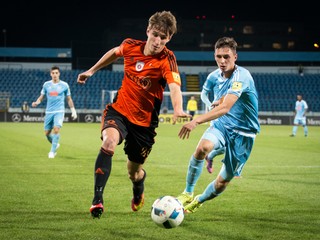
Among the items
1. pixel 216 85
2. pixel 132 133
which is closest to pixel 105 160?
pixel 132 133

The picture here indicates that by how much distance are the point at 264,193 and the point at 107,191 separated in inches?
101

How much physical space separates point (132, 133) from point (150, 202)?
5.92ft

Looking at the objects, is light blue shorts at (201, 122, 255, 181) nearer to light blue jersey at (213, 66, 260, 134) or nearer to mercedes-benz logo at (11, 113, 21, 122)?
light blue jersey at (213, 66, 260, 134)

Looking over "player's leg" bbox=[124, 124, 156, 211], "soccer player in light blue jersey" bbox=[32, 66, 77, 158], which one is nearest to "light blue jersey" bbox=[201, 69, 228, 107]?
"player's leg" bbox=[124, 124, 156, 211]

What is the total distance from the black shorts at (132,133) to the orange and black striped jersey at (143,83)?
0.06 meters

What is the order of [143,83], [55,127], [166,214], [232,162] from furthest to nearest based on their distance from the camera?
[55,127] < [232,162] < [143,83] < [166,214]

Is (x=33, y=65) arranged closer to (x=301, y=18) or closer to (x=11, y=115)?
(x=11, y=115)

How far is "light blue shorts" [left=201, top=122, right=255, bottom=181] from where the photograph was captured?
680cm

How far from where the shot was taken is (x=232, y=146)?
6891 mm

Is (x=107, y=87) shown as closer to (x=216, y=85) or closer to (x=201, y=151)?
(x=216, y=85)

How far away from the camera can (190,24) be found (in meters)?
61.2

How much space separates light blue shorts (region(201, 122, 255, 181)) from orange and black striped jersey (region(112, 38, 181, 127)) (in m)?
0.87

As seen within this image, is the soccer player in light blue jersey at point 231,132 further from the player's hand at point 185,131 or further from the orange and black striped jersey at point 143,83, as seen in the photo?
the player's hand at point 185,131

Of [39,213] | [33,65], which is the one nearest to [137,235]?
[39,213]
